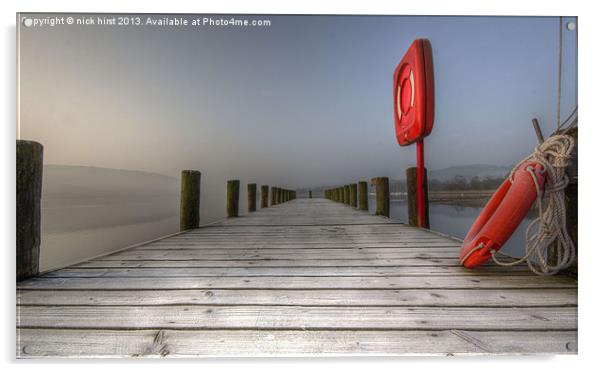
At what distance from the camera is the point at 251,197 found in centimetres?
638

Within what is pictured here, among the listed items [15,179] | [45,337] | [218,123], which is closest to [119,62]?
[15,179]

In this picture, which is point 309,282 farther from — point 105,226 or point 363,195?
point 105,226

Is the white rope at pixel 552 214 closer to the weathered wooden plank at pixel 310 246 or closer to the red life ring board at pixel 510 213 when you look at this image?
the red life ring board at pixel 510 213

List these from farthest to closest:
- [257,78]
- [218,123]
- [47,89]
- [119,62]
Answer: [218,123] < [257,78] < [119,62] < [47,89]

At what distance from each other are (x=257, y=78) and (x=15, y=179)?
45.1 inches

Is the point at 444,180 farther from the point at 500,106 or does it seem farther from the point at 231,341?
the point at 231,341

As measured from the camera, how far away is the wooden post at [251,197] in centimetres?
622

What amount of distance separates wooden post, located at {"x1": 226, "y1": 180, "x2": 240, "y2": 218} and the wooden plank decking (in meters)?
3.04

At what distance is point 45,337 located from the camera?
83 centimetres

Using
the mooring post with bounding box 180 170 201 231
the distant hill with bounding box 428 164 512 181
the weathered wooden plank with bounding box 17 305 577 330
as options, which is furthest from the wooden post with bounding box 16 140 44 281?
the distant hill with bounding box 428 164 512 181

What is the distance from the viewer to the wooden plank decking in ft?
2.61

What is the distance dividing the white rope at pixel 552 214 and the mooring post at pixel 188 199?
2494mm

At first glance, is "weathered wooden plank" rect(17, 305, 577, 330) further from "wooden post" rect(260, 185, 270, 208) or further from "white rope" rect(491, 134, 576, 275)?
"wooden post" rect(260, 185, 270, 208)

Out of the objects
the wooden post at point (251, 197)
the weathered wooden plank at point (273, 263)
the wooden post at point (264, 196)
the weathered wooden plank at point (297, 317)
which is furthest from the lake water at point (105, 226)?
the wooden post at point (264, 196)
